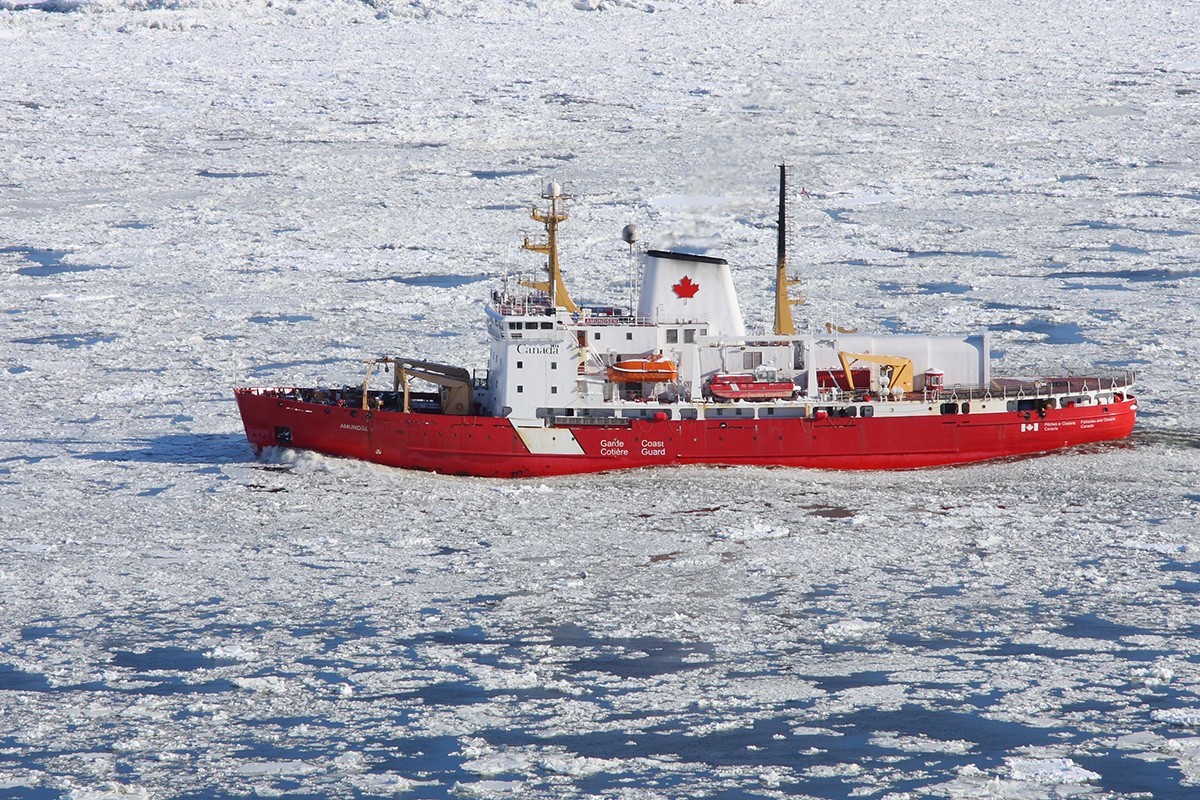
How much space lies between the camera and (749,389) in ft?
80.7

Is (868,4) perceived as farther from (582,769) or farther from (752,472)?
(582,769)

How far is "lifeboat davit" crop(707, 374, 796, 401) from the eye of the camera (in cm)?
2447

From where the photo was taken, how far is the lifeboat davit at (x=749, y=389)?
Answer: 24469 mm

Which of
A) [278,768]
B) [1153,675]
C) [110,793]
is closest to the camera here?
[110,793]

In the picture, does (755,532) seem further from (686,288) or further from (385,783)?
(385,783)

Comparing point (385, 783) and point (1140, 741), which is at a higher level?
point (1140, 741)

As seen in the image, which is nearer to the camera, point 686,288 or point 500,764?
point 500,764

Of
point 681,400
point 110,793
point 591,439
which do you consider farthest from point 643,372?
point 110,793

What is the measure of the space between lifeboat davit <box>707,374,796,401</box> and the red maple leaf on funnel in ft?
5.05

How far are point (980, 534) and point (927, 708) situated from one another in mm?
6208

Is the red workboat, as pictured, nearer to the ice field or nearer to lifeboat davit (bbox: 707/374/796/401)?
lifeboat davit (bbox: 707/374/796/401)

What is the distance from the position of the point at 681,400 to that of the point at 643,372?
80cm

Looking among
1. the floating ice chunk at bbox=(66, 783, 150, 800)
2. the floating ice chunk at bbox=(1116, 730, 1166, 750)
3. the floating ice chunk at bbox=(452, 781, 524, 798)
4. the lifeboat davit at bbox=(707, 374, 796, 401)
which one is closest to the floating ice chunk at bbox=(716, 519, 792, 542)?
the lifeboat davit at bbox=(707, 374, 796, 401)

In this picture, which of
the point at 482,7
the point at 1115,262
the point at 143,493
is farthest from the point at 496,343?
the point at 482,7
